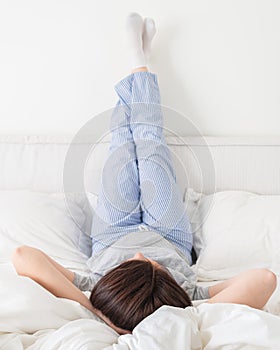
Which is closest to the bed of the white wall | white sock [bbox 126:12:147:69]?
the white wall

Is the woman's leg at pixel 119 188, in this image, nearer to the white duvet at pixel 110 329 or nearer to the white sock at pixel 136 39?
the white sock at pixel 136 39

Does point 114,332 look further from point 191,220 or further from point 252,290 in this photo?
point 191,220

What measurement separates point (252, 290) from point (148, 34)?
1.12 m

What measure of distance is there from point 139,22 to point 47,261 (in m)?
1.07

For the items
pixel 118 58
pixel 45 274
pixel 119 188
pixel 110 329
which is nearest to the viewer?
pixel 110 329

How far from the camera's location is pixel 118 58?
A: 2.16m

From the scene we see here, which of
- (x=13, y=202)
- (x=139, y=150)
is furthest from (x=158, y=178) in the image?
(x=13, y=202)

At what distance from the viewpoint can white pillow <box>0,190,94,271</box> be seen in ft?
5.65

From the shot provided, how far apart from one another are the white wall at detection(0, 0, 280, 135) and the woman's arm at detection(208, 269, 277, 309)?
951 mm

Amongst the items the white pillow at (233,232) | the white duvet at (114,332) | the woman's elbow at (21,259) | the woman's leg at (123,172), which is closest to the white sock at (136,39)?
the woman's leg at (123,172)

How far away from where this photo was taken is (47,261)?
134 cm

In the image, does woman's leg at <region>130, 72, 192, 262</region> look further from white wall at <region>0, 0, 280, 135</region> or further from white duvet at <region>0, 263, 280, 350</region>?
white duvet at <region>0, 263, 280, 350</region>

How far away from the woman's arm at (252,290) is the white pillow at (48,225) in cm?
52

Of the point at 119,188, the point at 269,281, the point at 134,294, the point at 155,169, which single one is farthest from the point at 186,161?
the point at 134,294
